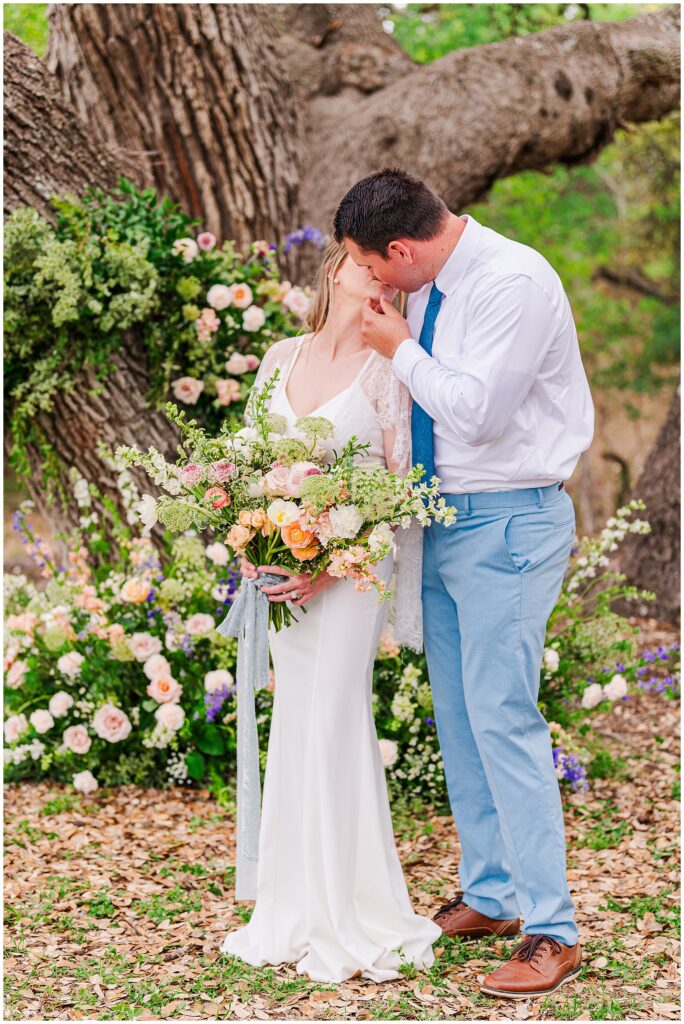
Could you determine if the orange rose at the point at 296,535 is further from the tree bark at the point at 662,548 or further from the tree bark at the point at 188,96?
the tree bark at the point at 662,548

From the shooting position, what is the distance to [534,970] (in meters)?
3.07

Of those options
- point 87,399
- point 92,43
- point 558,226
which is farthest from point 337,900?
point 558,226

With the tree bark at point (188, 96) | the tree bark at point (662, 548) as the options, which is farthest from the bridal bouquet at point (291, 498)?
the tree bark at point (662, 548)

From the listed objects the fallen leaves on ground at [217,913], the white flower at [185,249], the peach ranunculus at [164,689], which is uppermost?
the white flower at [185,249]

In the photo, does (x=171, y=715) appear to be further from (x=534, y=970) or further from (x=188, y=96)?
(x=188, y=96)

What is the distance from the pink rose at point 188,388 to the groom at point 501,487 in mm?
1984

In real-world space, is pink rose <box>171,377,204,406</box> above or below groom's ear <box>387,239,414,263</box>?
below

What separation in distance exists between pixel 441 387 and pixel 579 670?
7.51 feet

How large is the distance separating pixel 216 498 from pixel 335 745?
874 mm

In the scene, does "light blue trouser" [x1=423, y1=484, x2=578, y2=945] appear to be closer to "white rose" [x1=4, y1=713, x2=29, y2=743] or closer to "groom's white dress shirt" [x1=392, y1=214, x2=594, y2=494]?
"groom's white dress shirt" [x1=392, y1=214, x2=594, y2=494]

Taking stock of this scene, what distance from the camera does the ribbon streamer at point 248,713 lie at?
3406mm

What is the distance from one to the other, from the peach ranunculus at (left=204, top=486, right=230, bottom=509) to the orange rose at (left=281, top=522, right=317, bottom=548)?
0.81 feet

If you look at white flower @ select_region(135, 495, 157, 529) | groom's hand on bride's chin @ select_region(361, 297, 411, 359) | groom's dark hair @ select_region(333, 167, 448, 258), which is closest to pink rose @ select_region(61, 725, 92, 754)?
white flower @ select_region(135, 495, 157, 529)

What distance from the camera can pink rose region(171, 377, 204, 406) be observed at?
16.5 feet
